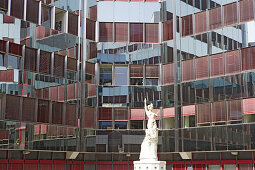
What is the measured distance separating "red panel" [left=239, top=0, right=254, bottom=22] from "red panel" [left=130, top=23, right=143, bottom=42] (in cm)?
1133

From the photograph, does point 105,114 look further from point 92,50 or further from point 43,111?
point 43,111

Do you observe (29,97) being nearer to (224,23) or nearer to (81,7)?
(81,7)

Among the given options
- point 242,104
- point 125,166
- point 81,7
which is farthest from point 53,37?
point 242,104

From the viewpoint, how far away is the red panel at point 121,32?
4556 cm

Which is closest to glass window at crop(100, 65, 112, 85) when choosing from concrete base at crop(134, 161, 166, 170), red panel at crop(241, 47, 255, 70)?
red panel at crop(241, 47, 255, 70)

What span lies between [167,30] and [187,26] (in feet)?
8.41

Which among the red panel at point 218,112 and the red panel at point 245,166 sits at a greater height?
the red panel at point 218,112

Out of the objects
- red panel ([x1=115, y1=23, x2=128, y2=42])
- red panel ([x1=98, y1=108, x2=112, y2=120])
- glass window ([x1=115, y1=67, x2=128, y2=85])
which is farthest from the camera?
red panel ([x1=115, y1=23, x2=128, y2=42])

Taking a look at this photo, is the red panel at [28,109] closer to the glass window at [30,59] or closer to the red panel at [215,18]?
the glass window at [30,59]

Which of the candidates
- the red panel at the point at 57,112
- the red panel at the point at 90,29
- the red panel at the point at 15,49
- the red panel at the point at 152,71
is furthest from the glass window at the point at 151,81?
the red panel at the point at 15,49

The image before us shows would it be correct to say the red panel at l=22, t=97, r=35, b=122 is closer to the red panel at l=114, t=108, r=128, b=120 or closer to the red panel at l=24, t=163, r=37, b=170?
the red panel at l=24, t=163, r=37, b=170

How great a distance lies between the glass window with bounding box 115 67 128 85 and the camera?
147 feet

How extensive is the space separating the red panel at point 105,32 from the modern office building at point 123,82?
0.11m

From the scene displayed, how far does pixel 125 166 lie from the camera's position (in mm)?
44438
